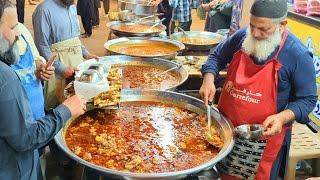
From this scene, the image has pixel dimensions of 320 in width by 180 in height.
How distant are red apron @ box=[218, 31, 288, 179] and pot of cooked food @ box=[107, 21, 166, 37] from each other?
234cm

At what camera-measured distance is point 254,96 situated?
7.17ft

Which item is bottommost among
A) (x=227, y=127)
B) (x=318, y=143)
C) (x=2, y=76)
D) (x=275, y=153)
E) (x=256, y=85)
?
(x=318, y=143)

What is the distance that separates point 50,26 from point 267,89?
212 cm

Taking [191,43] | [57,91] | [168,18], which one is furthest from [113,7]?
[57,91]

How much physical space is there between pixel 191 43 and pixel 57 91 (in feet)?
5.95

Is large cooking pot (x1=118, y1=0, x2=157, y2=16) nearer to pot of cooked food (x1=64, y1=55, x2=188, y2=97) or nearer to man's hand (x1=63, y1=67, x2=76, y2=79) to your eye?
pot of cooked food (x1=64, y1=55, x2=188, y2=97)

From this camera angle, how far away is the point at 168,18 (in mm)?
7105

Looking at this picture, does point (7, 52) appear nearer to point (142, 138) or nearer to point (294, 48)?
point (142, 138)

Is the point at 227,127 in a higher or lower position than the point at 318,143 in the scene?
higher

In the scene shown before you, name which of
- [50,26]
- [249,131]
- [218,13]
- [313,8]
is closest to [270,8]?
[249,131]

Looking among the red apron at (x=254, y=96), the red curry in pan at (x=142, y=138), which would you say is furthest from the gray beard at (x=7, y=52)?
the red apron at (x=254, y=96)

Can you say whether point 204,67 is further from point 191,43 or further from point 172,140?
point 191,43

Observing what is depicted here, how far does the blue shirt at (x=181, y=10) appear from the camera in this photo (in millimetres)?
6559

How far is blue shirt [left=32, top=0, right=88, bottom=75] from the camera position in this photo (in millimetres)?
3287
